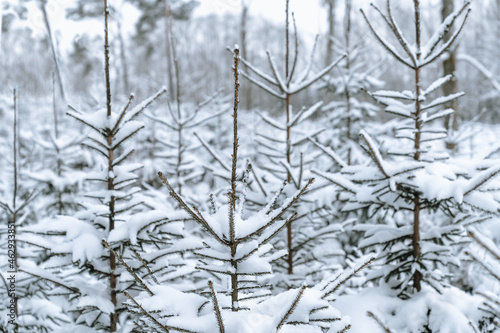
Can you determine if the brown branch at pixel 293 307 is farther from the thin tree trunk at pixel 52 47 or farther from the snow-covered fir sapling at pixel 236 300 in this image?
the thin tree trunk at pixel 52 47

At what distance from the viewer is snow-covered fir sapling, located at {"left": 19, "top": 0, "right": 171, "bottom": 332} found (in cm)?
204

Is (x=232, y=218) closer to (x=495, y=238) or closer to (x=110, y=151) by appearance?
(x=110, y=151)

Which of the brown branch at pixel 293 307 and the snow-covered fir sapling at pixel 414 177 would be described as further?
the snow-covered fir sapling at pixel 414 177

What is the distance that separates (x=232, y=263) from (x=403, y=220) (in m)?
4.93

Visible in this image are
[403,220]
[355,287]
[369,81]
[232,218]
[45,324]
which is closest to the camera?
[232,218]

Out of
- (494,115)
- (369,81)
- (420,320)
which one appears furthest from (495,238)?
(494,115)

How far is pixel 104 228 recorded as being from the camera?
2.31 m

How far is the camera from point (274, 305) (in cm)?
143

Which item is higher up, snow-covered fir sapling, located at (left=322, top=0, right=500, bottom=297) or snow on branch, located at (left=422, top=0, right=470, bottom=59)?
snow on branch, located at (left=422, top=0, right=470, bottom=59)

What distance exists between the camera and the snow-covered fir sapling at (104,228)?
2.04m

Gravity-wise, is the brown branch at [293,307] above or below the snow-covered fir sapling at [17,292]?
above

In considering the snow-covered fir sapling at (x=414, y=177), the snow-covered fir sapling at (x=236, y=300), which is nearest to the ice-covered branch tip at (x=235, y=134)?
the snow-covered fir sapling at (x=236, y=300)

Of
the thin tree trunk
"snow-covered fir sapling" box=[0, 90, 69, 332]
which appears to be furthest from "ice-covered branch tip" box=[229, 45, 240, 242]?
the thin tree trunk

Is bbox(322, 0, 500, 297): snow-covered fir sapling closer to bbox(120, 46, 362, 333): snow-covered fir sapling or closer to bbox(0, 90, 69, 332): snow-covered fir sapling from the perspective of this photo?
bbox(120, 46, 362, 333): snow-covered fir sapling
